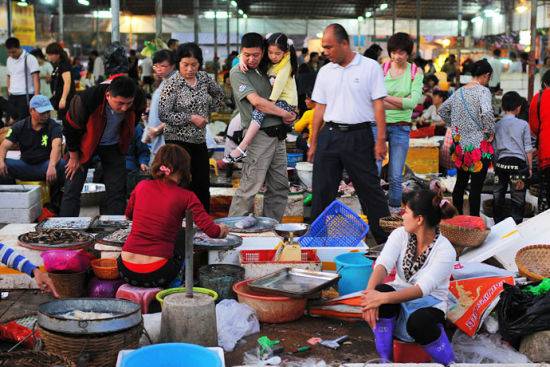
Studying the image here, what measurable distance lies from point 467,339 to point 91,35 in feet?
123

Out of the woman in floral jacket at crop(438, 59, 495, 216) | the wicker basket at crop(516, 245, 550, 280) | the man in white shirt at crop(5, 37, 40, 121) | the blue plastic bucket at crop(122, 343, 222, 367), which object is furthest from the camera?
the man in white shirt at crop(5, 37, 40, 121)

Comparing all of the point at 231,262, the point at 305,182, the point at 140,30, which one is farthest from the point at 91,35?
the point at 231,262

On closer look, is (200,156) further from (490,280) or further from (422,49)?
(422,49)

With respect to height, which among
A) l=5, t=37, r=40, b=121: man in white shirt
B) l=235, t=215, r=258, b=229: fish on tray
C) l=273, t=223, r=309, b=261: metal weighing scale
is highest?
l=5, t=37, r=40, b=121: man in white shirt

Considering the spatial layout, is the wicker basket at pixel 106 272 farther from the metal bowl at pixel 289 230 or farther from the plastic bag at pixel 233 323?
the metal bowl at pixel 289 230

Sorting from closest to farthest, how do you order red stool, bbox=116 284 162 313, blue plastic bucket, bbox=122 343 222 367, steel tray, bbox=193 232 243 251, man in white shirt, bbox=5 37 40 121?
blue plastic bucket, bbox=122 343 222 367
red stool, bbox=116 284 162 313
steel tray, bbox=193 232 243 251
man in white shirt, bbox=5 37 40 121

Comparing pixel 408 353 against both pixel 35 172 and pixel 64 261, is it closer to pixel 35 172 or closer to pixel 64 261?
pixel 64 261

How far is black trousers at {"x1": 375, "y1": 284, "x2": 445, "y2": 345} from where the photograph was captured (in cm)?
450

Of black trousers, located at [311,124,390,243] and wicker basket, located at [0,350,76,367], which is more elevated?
black trousers, located at [311,124,390,243]

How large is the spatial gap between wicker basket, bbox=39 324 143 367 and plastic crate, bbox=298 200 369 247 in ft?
8.14

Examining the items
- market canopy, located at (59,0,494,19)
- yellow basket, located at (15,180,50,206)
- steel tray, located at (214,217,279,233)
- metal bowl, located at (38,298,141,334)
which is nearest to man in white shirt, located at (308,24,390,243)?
steel tray, located at (214,217,279,233)

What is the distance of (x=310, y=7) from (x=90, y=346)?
114ft

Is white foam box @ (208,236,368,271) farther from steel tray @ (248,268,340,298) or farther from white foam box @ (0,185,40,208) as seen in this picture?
white foam box @ (0,185,40,208)

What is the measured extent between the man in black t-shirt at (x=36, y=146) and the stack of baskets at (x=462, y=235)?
13.7ft
